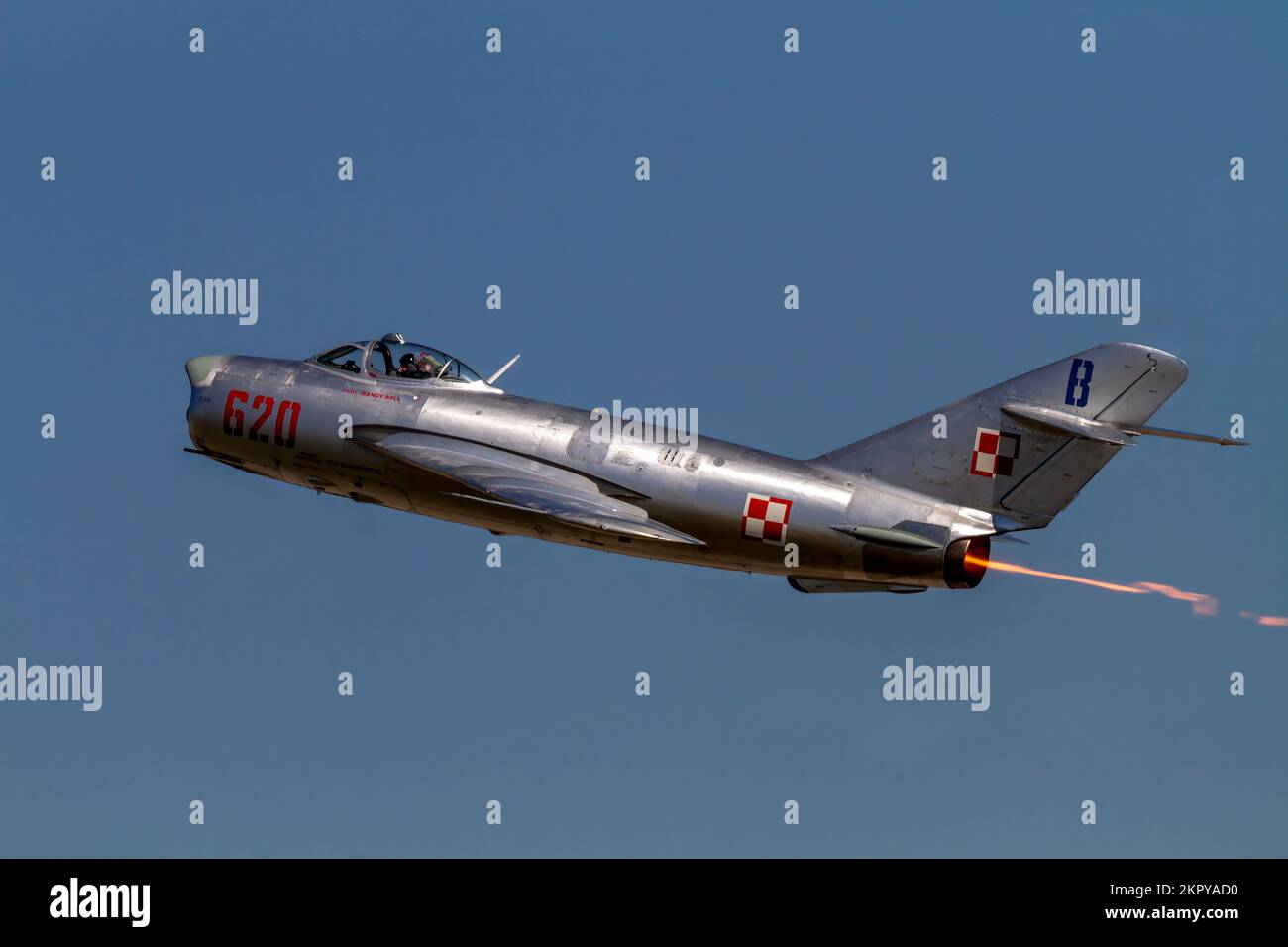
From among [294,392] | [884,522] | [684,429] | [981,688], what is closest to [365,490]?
[294,392]

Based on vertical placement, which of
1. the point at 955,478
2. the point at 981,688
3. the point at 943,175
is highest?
the point at 943,175

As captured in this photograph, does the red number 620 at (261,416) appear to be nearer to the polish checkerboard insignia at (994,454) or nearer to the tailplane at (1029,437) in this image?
the tailplane at (1029,437)

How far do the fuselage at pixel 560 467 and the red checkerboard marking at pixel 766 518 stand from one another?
2cm

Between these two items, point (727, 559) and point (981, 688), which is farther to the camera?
point (981, 688)

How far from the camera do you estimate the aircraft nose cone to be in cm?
4462

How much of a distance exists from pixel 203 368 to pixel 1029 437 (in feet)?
54.0

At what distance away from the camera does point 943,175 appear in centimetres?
4600

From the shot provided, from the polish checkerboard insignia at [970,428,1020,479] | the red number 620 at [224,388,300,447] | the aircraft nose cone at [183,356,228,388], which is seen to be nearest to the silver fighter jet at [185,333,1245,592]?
the polish checkerboard insignia at [970,428,1020,479]

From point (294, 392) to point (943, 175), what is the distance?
13772mm

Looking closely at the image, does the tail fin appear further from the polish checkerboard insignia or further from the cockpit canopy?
the cockpit canopy

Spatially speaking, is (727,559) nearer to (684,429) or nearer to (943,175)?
(684,429)

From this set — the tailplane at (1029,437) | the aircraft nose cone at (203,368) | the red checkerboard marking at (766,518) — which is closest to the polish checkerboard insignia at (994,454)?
the tailplane at (1029,437)

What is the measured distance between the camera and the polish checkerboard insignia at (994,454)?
3903 cm

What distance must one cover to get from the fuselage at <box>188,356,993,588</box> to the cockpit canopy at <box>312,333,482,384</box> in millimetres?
180
